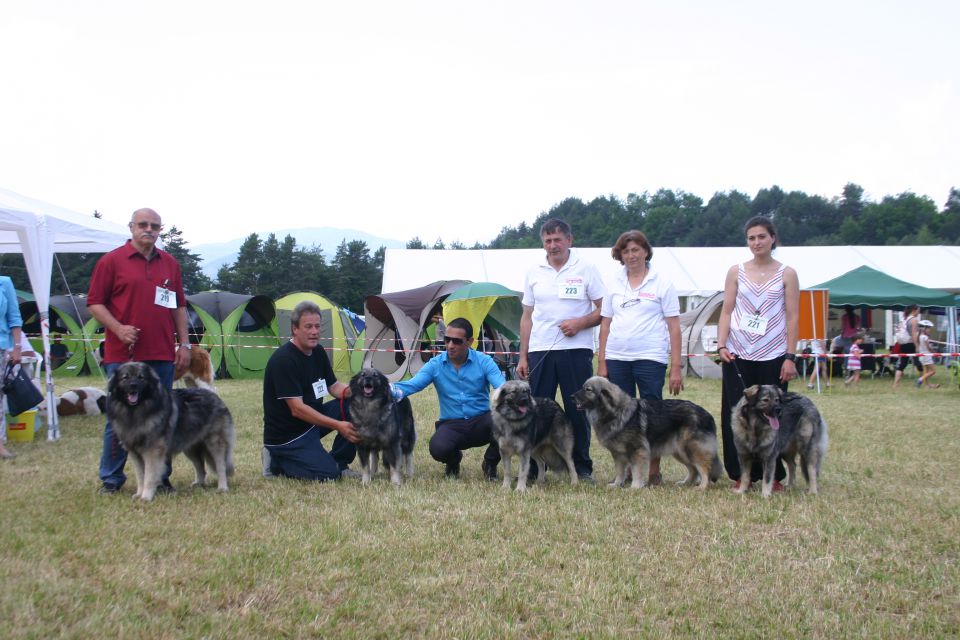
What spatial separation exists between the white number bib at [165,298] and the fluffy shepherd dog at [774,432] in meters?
3.82

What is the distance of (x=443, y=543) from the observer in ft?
11.7

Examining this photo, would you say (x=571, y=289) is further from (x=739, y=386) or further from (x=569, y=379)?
(x=739, y=386)

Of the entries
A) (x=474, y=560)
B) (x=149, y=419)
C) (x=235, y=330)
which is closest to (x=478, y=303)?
(x=235, y=330)

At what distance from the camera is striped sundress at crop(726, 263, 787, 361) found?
4.79 metres

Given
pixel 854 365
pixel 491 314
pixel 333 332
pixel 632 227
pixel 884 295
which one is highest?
pixel 632 227

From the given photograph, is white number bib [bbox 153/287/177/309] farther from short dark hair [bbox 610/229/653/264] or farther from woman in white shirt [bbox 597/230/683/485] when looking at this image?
short dark hair [bbox 610/229/653/264]

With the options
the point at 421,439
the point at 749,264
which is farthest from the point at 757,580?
the point at 421,439

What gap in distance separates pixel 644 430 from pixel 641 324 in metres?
0.73

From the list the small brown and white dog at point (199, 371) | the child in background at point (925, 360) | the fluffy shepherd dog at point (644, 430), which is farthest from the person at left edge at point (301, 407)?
the child in background at point (925, 360)

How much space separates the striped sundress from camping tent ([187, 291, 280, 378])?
42.4 feet

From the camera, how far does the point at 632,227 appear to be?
59.8 metres

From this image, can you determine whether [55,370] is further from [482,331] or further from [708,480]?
[708,480]

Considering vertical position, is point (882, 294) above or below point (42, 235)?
below

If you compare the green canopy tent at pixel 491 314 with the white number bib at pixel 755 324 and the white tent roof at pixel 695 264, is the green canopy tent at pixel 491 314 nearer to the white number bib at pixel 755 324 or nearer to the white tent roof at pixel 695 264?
the white tent roof at pixel 695 264
